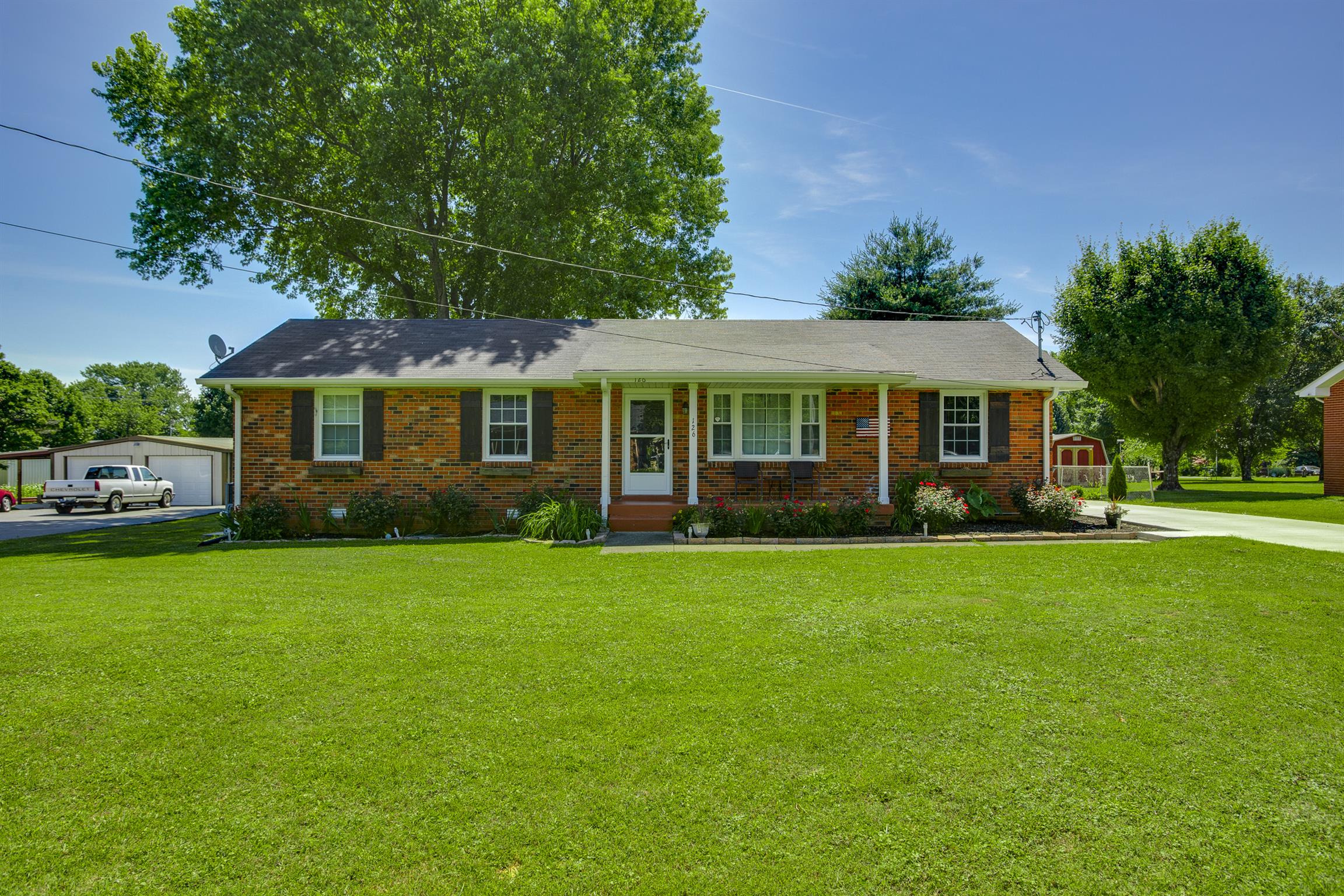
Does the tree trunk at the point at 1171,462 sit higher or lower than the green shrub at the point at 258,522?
higher

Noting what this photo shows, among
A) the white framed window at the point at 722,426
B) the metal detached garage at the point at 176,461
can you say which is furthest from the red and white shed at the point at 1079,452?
the metal detached garage at the point at 176,461

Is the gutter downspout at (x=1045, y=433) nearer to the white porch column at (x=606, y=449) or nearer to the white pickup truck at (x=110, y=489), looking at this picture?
the white porch column at (x=606, y=449)

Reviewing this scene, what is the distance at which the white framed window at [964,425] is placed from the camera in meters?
13.5

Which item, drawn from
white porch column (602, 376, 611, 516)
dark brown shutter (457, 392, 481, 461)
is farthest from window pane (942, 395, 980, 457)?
dark brown shutter (457, 392, 481, 461)

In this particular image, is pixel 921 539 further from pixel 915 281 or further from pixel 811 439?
pixel 915 281

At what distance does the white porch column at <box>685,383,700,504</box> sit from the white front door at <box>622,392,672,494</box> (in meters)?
0.51

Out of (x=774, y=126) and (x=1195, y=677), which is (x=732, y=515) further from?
(x=774, y=126)

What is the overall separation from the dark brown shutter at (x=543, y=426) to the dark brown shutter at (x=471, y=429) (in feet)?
3.51

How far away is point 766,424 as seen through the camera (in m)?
13.3

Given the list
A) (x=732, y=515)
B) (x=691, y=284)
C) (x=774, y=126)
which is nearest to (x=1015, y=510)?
(x=732, y=515)

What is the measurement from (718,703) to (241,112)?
24975 millimetres

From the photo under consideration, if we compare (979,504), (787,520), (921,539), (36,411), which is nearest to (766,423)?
(787,520)

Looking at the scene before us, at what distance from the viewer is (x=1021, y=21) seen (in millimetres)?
11883

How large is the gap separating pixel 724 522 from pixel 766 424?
111 inches
